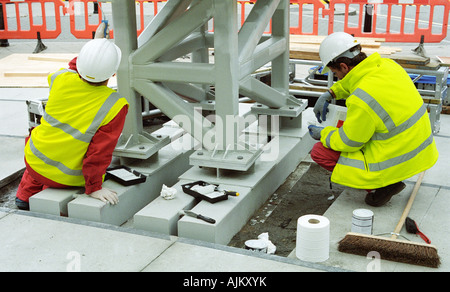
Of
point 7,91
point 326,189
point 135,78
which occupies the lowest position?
point 326,189

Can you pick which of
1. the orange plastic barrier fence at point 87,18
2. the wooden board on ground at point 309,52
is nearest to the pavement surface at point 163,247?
the orange plastic barrier fence at point 87,18

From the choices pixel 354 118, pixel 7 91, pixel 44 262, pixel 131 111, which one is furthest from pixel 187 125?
pixel 7 91

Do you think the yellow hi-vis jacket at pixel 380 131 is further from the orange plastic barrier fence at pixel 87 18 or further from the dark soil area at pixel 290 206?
the orange plastic barrier fence at pixel 87 18

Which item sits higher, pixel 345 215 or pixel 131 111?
pixel 131 111

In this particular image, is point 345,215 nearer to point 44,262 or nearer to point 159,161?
point 159,161

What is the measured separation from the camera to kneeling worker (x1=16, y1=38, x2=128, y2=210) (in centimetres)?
435

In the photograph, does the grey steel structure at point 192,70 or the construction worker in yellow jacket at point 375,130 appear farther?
the grey steel structure at point 192,70

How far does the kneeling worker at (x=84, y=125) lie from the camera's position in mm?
4352

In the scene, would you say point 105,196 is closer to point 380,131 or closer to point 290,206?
point 290,206

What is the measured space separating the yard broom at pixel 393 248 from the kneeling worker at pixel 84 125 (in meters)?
1.74

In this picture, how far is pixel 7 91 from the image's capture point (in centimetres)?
816

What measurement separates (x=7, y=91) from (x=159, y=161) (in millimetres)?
3903

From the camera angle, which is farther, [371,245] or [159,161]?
[159,161]
